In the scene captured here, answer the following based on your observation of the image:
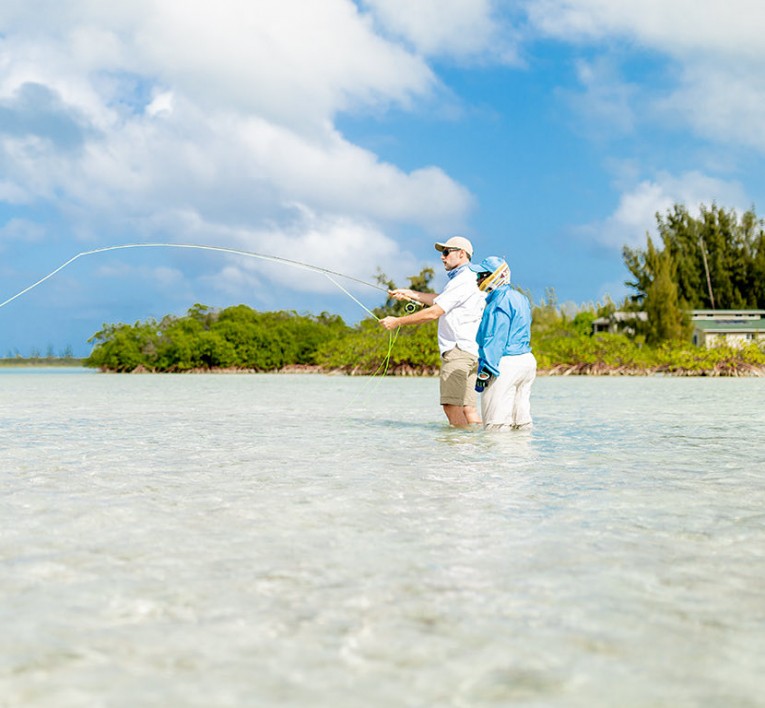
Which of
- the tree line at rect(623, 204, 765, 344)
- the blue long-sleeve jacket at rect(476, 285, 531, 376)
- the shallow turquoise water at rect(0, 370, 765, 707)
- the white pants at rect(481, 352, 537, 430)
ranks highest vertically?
the tree line at rect(623, 204, 765, 344)

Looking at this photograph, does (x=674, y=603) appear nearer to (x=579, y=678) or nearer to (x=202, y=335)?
(x=579, y=678)

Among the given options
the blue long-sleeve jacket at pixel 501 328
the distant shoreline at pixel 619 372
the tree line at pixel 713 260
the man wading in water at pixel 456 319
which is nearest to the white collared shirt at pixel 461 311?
the man wading in water at pixel 456 319

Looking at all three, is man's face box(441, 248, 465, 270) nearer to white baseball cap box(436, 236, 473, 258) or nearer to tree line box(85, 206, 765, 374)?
white baseball cap box(436, 236, 473, 258)

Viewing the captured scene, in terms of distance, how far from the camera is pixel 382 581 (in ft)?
9.84

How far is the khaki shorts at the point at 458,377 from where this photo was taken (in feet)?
27.2

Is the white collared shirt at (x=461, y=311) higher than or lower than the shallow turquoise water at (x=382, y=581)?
higher

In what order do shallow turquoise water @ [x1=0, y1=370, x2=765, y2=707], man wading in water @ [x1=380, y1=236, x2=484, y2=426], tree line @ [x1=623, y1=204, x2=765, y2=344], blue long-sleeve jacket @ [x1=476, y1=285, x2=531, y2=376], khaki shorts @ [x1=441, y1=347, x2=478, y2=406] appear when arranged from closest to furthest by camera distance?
shallow turquoise water @ [x1=0, y1=370, x2=765, y2=707] < blue long-sleeve jacket @ [x1=476, y1=285, x2=531, y2=376] < man wading in water @ [x1=380, y1=236, x2=484, y2=426] < khaki shorts @ [x1=441, y1=347, x2=478, y2=406] < tree line @ [x1=623, y1=204, x2=765, y2=344]

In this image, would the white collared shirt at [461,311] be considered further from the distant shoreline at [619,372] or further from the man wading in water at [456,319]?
the distant shoreline at [619,372]

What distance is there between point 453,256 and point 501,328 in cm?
82

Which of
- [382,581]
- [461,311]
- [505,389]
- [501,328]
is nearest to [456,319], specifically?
[461,311]

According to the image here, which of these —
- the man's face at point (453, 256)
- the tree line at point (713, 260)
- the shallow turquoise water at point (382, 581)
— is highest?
the tree line at point (713, 260)

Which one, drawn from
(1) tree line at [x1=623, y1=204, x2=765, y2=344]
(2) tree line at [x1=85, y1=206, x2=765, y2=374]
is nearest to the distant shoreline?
(2) tree line at [x1=85, y1=206, x2=765, y2=374]

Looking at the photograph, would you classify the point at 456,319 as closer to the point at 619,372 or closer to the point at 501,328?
the point at 501,328

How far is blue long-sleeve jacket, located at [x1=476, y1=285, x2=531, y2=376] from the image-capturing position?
788 cm
